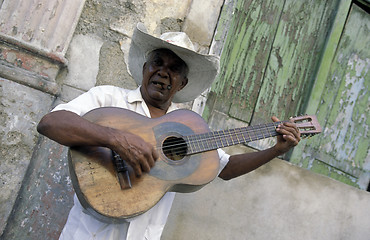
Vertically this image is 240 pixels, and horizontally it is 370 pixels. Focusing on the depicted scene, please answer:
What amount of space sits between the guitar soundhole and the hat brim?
59cm

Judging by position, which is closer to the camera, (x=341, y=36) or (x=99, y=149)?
(x=99, y=149)

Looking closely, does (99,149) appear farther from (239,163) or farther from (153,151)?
(239,163)

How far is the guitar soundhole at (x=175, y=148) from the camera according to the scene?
187 cm

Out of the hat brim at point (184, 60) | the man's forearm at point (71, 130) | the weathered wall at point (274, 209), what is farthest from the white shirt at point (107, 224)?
the weathered wall at point (274, 209)

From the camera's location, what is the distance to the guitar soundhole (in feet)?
6.14

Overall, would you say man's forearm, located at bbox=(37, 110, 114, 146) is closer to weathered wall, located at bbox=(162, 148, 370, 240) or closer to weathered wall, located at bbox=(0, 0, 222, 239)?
weathered wall, located at bbox=(0, 0, 222, 239)

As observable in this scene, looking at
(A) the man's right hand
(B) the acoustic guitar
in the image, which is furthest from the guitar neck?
(A) the man's right hand

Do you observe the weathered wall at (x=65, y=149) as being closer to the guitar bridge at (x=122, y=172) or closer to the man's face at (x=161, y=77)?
the man's face at (x=161, y=77)

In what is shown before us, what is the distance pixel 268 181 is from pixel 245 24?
1.61 m

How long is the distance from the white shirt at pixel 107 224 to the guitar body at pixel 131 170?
0.13 meters

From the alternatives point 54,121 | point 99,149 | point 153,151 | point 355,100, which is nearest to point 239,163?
point 153,151

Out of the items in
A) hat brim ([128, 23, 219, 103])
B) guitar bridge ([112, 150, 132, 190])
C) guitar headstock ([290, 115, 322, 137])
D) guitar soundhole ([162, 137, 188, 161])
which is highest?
hat brim ([128, 23, 219, 103])

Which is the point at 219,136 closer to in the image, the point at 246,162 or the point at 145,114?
the point at 246,162

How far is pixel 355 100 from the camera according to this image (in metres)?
3.65
